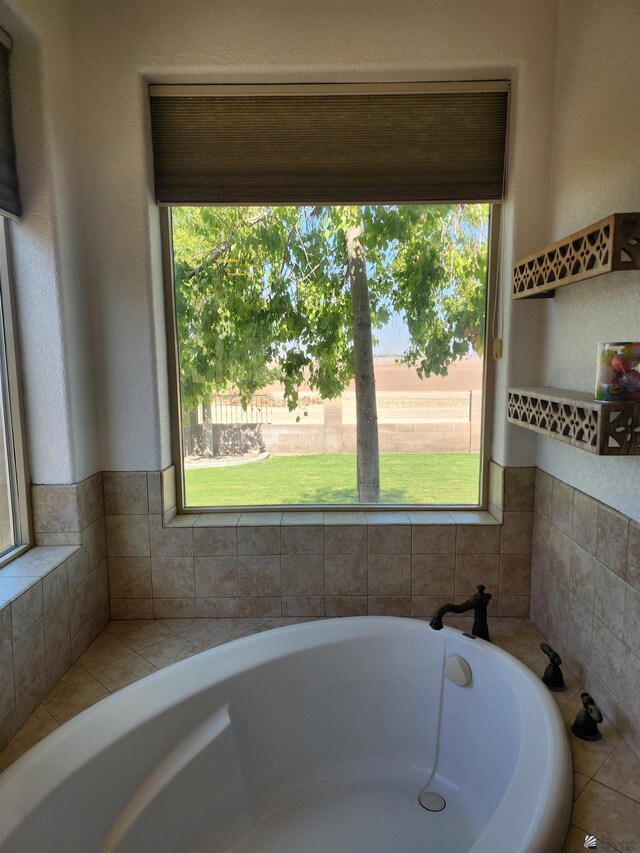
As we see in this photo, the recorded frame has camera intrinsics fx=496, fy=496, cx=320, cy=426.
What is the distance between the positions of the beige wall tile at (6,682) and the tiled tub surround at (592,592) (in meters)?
1.63

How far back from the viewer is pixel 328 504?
2.11 metres

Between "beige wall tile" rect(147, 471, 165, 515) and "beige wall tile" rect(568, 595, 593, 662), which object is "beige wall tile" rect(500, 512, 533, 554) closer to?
"beige wall tile" rect(568, 595, 593, 662)

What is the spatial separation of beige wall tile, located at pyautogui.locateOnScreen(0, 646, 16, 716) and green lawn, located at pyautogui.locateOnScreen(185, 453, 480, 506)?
2.86ft

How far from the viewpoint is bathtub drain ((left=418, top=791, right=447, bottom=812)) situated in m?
1.50

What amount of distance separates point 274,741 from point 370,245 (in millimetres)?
1795

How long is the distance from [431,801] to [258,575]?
3.01 feet

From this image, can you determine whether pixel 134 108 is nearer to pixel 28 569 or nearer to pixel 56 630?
pixel 28 569

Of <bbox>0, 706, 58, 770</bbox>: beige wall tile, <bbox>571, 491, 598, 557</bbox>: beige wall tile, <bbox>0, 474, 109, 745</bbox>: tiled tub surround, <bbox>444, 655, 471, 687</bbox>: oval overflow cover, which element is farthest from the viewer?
<bbox>444, 655, 471, 687</bbox>: oval overflow cover

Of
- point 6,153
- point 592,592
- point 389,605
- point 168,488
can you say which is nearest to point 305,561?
point 389,605

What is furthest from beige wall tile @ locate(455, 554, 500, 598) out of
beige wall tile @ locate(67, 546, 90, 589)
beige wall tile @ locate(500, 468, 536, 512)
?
beige wall tile @ locate(67, 546, 90, 589)

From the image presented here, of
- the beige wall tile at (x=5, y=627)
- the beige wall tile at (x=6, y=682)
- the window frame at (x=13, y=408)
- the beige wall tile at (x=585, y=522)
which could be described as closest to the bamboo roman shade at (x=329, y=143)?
the window frame at (x=13, y=408)

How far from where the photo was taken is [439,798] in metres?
1.52

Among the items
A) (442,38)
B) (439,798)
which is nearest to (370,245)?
(442,38)

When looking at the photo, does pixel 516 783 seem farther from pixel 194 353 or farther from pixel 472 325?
pixel 194 353
